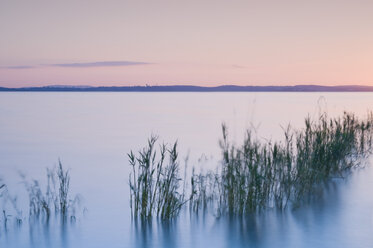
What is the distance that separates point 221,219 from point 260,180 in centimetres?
79

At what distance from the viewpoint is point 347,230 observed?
6.08m

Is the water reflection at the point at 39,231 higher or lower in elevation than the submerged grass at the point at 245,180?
lower

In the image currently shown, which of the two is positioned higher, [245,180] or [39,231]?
[245,180]

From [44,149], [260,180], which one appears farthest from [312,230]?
[44,149]

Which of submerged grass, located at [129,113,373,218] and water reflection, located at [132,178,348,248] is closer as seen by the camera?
water reflection, located at [132,178,348,248]

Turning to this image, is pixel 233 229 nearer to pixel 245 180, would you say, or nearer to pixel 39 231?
pixel 245 180

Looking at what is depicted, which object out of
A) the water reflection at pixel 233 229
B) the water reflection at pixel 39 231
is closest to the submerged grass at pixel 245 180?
the water reflection at pixel 233 229

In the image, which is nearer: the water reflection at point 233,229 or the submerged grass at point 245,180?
the water reflection at point 233,229

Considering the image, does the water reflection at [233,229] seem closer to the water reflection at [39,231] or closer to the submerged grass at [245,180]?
the submerged grass at [245,180]

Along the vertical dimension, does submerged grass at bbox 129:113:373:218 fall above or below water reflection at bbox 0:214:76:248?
above

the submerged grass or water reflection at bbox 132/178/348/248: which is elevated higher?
the submerged grass

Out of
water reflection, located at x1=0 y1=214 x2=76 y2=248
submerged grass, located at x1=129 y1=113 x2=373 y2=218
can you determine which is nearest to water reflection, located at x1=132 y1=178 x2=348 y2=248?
submerged grass, located at x1=129 y1=113 x2=373 y2=218

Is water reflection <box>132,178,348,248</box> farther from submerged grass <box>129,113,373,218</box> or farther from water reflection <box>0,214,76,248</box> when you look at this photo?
water reflection <box>0,214,76,248</box>

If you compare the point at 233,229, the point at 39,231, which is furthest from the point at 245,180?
the point at 39,231
